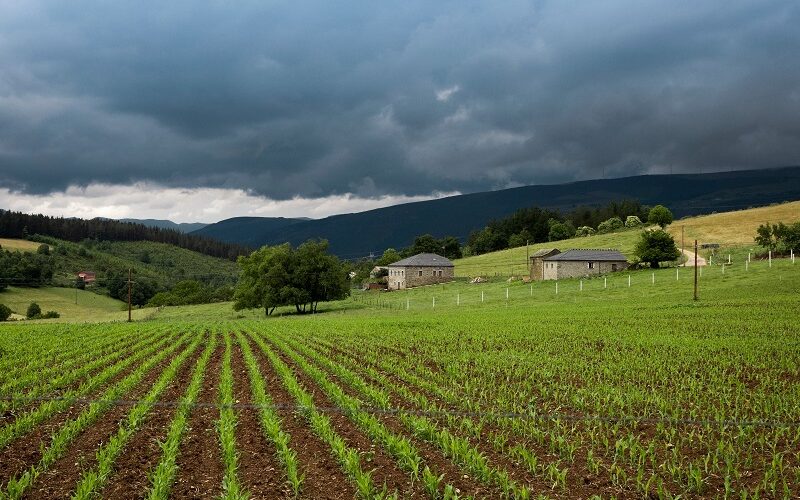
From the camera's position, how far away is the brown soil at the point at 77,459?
36.6ft

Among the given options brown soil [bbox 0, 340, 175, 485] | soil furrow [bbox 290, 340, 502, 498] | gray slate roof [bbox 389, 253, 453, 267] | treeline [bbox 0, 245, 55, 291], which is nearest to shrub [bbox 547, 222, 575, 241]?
gray slate roof [bbox 389, 253, 453, 267]

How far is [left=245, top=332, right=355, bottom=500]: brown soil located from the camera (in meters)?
11.0

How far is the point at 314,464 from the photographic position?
41.2 ft

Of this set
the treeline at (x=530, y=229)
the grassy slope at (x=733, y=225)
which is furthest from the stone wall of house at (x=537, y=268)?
the treeline at (x=530, y=229)

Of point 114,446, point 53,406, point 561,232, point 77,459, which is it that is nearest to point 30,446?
point 77,459

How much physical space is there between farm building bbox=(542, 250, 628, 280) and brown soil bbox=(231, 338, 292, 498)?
76.4 meters

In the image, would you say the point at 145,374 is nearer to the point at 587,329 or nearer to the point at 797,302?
the point at 587,329

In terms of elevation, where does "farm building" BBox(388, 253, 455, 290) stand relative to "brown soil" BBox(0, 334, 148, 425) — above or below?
above

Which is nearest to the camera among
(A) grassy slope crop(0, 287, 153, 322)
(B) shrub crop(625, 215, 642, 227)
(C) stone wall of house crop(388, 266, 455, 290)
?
(C) stone wall of house crop(388, 266, 455, 290)

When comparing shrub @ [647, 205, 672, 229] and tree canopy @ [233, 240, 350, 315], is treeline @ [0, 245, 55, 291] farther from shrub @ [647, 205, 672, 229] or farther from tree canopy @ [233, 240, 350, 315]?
shrub @ [647, 205, 672, 229]

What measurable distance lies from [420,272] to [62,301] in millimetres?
80615

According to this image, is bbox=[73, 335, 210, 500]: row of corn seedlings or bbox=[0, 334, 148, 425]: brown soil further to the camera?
bbox=[0, 334, 148, 425]: brown soil

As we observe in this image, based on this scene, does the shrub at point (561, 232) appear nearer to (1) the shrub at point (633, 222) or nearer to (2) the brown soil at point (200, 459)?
(1) the shrub at point (633, 222)

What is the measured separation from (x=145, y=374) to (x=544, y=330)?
25.0m
